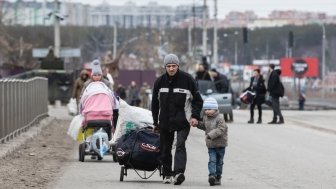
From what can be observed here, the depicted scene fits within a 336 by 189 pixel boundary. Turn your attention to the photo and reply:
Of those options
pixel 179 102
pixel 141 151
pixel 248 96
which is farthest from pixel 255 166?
pixel 248 96

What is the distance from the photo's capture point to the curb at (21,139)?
69.7 feet

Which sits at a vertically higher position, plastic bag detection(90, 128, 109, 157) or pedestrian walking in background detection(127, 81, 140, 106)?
plastic bag detection(90, 128, 109, 157)

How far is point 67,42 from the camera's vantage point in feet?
400

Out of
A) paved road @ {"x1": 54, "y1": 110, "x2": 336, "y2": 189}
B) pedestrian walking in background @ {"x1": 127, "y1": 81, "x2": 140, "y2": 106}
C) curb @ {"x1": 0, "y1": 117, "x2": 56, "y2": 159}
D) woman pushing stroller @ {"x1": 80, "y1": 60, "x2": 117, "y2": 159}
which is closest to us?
paved road @ {"x1": 54, "y1": 110, "x2": 336, "y2": 189}

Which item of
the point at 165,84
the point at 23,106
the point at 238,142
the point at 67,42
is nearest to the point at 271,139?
the point at 238,142

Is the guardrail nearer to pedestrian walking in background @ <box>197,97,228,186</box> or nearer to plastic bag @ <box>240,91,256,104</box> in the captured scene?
plastic bag @ <box>240,91,256,104</box>

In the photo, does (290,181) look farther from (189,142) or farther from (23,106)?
(23,106)

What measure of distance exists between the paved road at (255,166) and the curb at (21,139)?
125 cm

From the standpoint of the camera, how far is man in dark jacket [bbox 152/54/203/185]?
16281 millimetres

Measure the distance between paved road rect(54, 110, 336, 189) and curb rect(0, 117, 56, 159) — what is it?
4.10 ft

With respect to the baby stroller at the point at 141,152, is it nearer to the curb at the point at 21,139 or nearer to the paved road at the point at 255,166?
the paved road at the point at 255,166

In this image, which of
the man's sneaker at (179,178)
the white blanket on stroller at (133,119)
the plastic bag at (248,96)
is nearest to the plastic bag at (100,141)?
the white blanket on stroller at (133,119)

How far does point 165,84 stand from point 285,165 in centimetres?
443

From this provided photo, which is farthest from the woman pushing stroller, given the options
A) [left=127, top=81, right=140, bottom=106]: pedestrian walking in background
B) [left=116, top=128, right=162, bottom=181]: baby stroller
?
[left=127, top=81, right=140, bottom=106]: pedestrian walking in background
